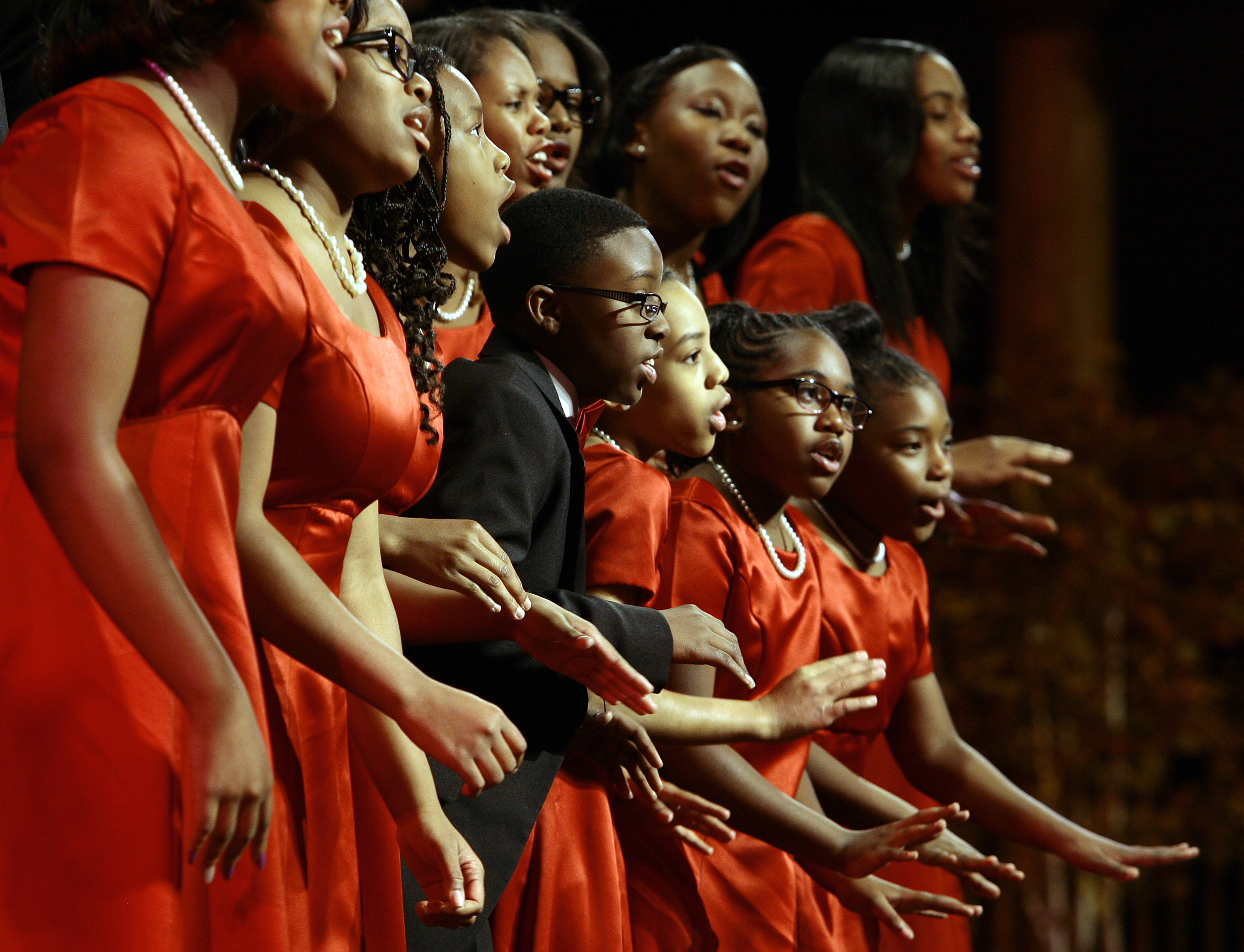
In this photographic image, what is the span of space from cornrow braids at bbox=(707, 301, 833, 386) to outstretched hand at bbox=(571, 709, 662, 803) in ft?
2.53

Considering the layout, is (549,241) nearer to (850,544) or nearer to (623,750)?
(623,750)

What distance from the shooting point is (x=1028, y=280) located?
6.61 metres

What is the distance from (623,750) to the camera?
6.54 ft

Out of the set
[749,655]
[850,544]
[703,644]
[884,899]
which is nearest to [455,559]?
[703,644]

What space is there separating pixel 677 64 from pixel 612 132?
20 centimetres

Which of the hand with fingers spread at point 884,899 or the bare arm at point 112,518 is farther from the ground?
the bare arm at point 112,518

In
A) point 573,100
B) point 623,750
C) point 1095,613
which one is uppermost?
point 573,100

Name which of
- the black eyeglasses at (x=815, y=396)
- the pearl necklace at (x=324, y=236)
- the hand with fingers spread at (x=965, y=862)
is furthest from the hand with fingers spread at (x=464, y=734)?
the black eyeglasses at (x=815, y=396)

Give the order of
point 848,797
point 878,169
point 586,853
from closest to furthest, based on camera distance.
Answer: point 586,853, point 848,797, point 878,169

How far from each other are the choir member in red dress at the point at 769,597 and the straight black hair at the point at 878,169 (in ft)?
3.07

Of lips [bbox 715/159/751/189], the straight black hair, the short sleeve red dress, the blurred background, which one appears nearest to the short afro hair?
the short sleeve red dress

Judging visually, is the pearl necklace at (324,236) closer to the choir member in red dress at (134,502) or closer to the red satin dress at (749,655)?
the choir member in red dress at (134,502)

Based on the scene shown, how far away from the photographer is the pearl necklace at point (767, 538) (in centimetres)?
246

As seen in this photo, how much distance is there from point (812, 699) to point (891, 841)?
0.29 meters
